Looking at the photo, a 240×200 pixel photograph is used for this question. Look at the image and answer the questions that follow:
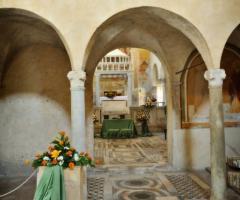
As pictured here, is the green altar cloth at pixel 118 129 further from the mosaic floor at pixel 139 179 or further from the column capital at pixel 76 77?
the column capital at pixel 76 77

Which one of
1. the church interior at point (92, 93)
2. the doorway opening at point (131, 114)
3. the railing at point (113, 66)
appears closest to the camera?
the church interior at point (92, 93)

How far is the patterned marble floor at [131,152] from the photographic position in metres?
10.3

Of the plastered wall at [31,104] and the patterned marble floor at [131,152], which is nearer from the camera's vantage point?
the plastered wall at [31,104]

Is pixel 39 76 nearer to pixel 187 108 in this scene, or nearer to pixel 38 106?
pixel 38 106

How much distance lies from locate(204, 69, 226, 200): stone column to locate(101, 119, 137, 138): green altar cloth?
10.3 m

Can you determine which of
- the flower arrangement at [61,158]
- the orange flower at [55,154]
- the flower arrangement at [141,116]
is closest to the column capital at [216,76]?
the flower arrangement at [61,158]

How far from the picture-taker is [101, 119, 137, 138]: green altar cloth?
54.3ft

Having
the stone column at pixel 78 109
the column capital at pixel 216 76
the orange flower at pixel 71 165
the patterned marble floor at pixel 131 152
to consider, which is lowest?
the patterned marble floor at pixel 131 152

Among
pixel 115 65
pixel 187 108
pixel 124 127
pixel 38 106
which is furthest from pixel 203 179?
pixel 115 65

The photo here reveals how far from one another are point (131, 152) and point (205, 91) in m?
4.30

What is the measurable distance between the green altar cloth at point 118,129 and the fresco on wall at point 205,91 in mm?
7472

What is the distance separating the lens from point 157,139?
1580 cm

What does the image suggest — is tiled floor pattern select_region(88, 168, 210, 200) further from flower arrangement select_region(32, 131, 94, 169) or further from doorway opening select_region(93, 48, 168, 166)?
flower arrangement select_region(32, 131, 94, 169)

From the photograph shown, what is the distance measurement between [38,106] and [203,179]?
560 centimetres
